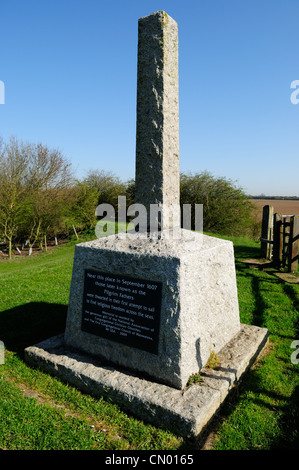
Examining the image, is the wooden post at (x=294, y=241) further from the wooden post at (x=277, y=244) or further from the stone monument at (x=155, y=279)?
the stone monument at (x=155, y=279)

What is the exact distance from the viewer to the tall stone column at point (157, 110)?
3.51m

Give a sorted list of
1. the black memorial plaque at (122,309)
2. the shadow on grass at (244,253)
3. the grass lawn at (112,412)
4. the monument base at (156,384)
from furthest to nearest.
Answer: the shadow on grass at (244,253) < the black memorial plaque at (122,309) < the monument base at (156,384) < the grass lawn at (112,412)

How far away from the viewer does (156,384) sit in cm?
316

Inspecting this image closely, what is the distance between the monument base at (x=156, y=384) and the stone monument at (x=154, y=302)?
1 centimetres

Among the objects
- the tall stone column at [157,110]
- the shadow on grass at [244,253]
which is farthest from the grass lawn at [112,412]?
the shadow on grass at [244,253]

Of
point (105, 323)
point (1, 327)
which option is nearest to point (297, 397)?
point (105, 323)

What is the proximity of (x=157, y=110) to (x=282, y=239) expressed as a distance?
24.0ft

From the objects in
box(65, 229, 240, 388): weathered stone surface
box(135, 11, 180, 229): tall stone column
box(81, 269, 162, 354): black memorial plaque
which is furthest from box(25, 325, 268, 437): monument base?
box(135, 11, 180, 229): tall stone column

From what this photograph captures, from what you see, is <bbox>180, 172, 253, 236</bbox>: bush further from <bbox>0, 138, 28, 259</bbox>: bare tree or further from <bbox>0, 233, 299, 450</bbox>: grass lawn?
<bbox>0, 233, 299, 450</bbox>: grass lawn

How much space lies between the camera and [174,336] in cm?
310

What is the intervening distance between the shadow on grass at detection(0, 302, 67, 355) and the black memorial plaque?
1.34 meters

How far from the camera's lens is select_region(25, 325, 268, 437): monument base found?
2.77 m

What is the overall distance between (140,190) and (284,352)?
3.17 m

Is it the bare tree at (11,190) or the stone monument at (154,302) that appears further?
the bare tree at (11,190)
